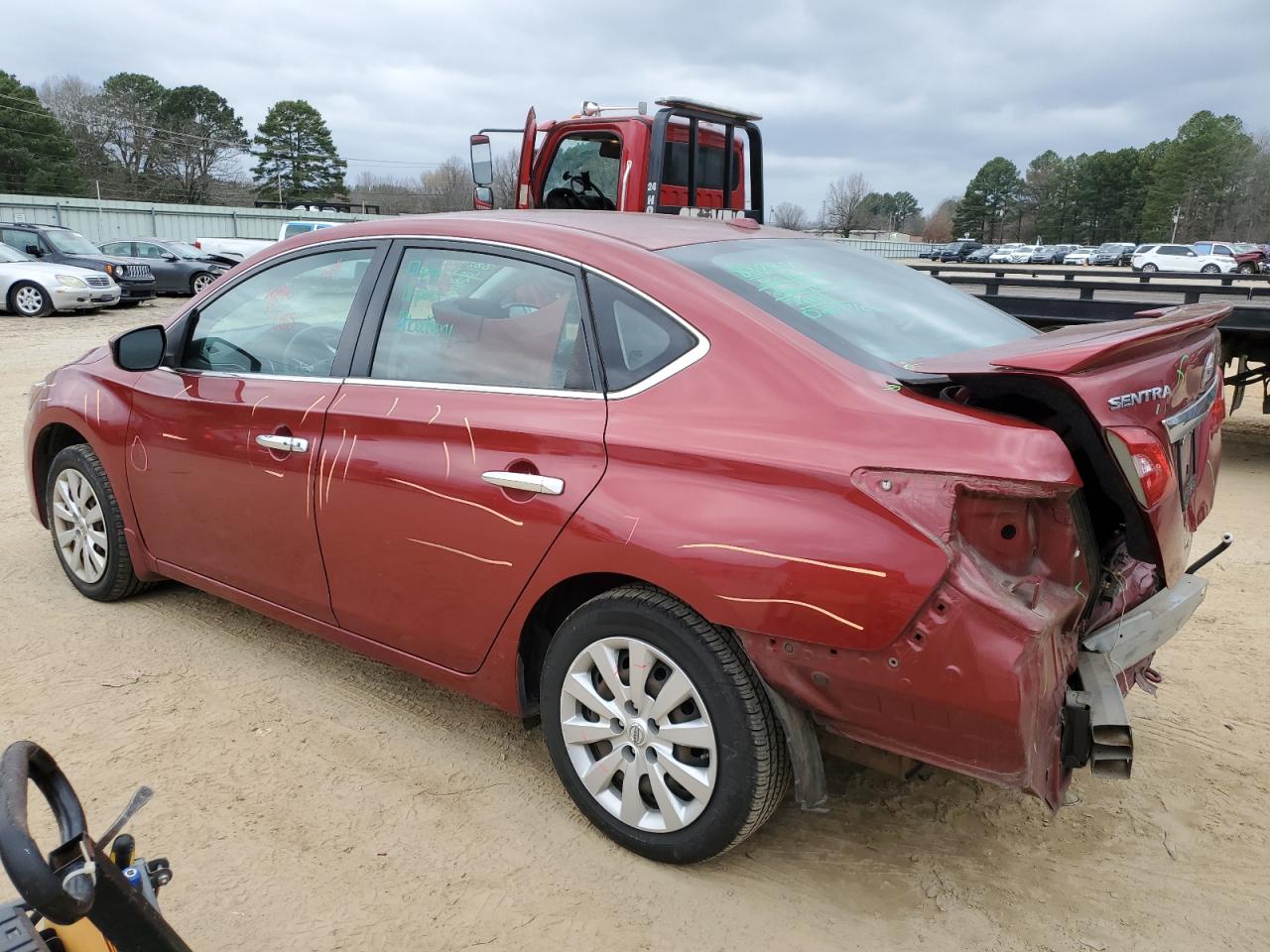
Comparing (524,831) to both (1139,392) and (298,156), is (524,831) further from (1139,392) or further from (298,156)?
(298,156)

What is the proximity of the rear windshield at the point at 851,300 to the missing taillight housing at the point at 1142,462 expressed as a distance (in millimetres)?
552

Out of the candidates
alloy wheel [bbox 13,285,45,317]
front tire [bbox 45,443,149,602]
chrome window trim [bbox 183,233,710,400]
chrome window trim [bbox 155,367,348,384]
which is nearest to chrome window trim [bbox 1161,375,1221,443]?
chrome window trim [bbox 183,233,710,400]

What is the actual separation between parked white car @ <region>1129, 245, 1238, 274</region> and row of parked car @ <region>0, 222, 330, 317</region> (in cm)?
3864

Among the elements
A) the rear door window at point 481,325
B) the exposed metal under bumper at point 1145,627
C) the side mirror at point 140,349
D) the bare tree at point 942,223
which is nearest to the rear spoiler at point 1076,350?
the exposed metal under bumper at point 1145,627

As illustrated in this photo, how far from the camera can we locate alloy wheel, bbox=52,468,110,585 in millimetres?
4230

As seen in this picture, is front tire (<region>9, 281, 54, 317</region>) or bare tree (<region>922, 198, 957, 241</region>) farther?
bare tree (<region>922, 198, 957, 241</region>)

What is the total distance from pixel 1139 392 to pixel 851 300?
908 millimetres

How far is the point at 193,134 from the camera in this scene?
6925cm

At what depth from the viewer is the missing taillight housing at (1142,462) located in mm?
2117

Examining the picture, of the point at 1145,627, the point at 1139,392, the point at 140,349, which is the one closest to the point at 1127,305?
the point at 1145,627

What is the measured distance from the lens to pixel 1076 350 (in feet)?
7.01

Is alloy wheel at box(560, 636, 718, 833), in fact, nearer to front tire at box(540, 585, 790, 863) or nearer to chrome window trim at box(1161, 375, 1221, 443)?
front tire at box(540, 585, 790, 863)

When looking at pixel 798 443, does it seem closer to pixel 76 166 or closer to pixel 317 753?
pixel 317 753


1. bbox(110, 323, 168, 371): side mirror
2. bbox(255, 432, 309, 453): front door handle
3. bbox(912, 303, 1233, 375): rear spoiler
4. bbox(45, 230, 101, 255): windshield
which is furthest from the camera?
bbox(45, 230, 101, 255): windshield
